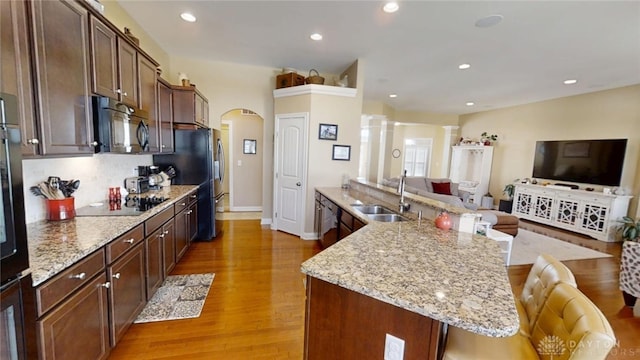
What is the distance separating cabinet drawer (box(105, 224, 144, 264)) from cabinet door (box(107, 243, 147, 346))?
43 millimetres

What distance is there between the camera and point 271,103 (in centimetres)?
479

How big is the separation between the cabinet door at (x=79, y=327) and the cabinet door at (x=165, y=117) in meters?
2.03

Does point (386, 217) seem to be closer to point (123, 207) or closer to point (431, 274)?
point (431, 274)

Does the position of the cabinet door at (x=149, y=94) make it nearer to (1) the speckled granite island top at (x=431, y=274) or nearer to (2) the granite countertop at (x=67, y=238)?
(2) the granite countertop at (x=67, y=238)

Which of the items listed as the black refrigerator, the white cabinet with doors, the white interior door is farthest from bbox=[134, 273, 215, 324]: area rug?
the white cabinet with doors

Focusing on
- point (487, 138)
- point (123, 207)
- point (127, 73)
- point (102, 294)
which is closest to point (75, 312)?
point (102, 294)

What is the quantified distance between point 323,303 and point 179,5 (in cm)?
328

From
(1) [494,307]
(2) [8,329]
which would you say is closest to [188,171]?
(2) [8,329]

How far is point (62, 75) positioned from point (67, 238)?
97 cm

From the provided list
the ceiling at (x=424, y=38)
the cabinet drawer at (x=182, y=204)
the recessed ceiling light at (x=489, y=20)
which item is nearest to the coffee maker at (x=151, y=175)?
the cabinet drawer at (x=182, y=204)

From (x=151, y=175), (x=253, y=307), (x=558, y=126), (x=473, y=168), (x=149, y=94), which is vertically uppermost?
(x=558, y=126)

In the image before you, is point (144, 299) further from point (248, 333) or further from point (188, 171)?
point (188, 171)

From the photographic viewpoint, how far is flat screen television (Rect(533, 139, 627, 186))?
490 cm

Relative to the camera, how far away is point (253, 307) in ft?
7.95
